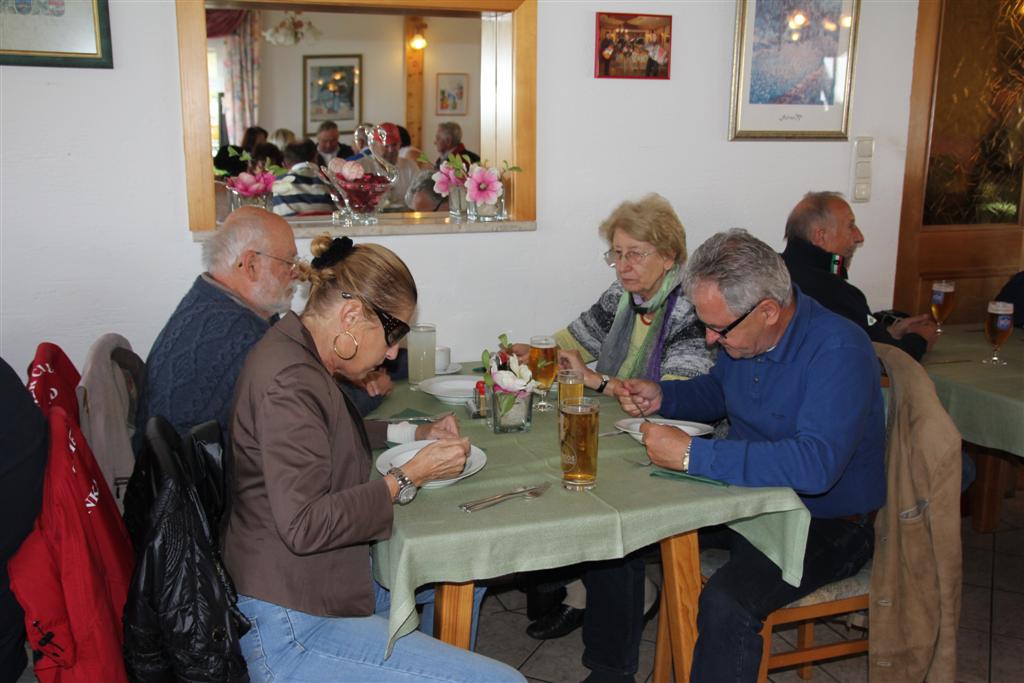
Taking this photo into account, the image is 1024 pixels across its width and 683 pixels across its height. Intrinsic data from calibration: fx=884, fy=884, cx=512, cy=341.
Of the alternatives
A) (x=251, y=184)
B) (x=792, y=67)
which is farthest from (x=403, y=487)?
(x=792, y=67)

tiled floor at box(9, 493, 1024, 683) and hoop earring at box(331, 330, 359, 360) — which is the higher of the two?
hoop earring at box(331, 330, 359, 360)

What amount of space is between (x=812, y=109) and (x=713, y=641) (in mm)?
2323

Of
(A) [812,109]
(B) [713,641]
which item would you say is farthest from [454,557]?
(A) [812,109]

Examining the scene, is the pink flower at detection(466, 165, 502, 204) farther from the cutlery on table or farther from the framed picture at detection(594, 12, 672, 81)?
the cutlery on table

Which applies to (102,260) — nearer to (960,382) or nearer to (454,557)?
(454,557)

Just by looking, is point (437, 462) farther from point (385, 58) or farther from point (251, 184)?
point (385, 58)

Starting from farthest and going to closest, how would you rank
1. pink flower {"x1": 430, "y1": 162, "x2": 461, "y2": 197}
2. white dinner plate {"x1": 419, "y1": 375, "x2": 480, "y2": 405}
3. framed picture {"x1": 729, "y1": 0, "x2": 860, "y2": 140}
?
1. framed picture {"x1": 729, "y1": 0, "x2": 860, "y2": 140}
2. pink flower {"x1": 430, "y1": 162, "x2": 461, "y2": 197}
3. white dinner plate {"x1": 419, "y1": 375, "x2": 480, "y2": 405}

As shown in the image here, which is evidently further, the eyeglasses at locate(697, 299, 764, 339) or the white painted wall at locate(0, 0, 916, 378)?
the white painted wall at locate(0, 0, 916, 378)

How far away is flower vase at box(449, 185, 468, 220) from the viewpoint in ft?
10.1

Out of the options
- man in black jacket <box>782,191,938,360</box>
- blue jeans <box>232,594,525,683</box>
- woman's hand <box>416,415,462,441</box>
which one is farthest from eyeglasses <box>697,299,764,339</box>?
man in black jacket <box>782,191,938,360</box>

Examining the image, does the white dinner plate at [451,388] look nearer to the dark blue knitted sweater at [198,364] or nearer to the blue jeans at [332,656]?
the dark blue knitted sweater at [198,364]

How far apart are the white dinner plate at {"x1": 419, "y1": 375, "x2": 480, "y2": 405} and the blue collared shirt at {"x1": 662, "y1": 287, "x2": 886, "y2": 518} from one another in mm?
687

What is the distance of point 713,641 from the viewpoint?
185 centimetres

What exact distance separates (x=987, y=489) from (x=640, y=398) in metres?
1.88
